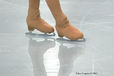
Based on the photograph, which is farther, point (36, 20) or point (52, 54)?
point (36, 20)

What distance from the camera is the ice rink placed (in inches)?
67.5

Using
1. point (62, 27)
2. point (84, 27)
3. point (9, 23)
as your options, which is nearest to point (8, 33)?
point (9, 23)

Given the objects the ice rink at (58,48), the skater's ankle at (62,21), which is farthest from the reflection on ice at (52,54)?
the skater's ankle at (62,21)

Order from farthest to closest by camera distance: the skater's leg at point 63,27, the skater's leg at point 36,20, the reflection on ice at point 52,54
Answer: the skater's leg at point 36,20, the skater's leg at point 63,27, the reflection on ice at point 52,54

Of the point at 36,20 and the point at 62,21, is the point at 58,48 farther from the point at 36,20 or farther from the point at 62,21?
the point at 36,20

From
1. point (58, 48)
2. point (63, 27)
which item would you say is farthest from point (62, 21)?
point (58, 48)

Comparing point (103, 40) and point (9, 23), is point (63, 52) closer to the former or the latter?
point (103, 40)

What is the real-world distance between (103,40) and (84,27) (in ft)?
1.02

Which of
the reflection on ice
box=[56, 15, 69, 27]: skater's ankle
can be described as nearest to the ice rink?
the reflection on ice

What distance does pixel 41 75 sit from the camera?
1.64 meters

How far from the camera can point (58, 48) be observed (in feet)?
6.64

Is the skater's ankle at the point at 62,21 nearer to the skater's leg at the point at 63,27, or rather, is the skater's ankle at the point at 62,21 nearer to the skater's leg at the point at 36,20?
the skater's leg at the point at 63,27

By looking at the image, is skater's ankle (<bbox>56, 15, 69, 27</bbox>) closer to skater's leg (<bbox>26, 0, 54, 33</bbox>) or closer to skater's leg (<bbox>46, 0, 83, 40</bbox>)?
skater's leg (<bbox>46, 0, 83, 40</bbox>)

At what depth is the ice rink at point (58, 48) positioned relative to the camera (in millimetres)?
1715
